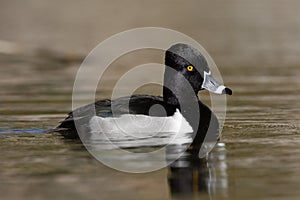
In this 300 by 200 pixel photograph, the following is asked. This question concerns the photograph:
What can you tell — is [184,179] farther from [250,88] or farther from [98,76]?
[98,76]

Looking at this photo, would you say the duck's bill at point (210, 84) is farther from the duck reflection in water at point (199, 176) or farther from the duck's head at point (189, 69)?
the duck reflection in water at point (199, 176)

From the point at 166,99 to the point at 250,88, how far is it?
3.69 meters

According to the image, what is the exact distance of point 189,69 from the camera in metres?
11.3

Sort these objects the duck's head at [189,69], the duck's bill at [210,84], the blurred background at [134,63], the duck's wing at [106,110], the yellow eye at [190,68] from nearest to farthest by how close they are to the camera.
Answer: the blurred background at [134,63] < the duck's wing at [106,110] < the duck's head at [189,69] < the yellow eye at [190,68] < the duck's bill at [210,84]

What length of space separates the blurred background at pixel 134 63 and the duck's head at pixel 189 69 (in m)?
0.61

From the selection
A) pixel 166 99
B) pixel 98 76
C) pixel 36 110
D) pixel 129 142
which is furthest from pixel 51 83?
pixel 129 142

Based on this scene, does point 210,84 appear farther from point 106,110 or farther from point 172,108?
point 106,110

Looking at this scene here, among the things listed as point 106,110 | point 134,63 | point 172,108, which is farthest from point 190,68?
point 134,63

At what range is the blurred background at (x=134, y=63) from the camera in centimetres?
838

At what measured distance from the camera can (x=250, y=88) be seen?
14.8 metres

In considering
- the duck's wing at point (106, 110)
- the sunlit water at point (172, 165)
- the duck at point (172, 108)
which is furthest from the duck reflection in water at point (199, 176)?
the duck's wing at point (106, 110)

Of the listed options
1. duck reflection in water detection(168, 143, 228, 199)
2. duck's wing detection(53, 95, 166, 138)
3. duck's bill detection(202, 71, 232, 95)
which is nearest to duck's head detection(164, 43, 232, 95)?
Result: duck's bill detection(202, 71, 232, 95)

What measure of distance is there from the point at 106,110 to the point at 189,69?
50.2 inches

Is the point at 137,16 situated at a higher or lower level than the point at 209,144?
higher
